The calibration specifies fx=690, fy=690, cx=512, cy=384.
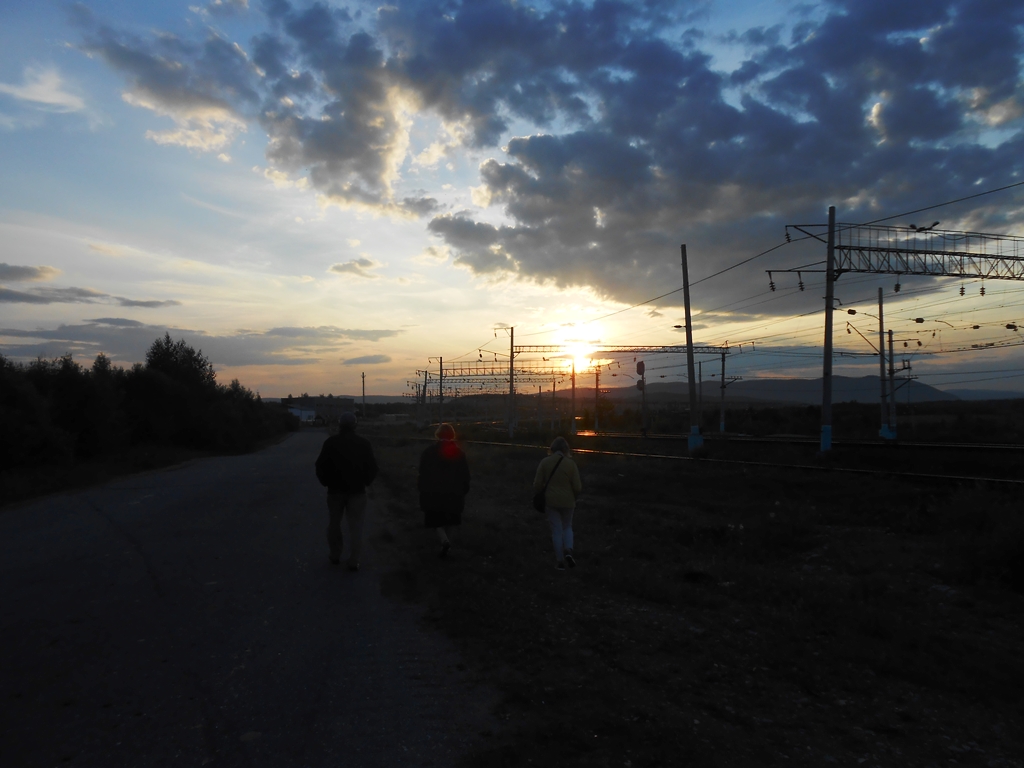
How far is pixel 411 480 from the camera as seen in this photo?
23812 mm

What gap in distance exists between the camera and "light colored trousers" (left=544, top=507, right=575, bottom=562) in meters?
9.47

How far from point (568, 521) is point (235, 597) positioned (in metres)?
4.36

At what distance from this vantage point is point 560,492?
9328mm

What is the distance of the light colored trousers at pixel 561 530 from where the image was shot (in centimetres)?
947

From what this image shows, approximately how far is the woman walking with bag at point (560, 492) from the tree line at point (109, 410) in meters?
22.6

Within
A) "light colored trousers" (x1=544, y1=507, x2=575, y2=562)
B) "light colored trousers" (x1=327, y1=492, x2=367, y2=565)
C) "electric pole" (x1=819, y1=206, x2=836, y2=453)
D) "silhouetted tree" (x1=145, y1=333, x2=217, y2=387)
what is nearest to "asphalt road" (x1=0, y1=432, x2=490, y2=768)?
"light colored trousers" (x1=327, y1=492, x2=367, y2=565)

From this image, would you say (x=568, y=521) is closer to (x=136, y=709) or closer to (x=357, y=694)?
(x=357, y=694)

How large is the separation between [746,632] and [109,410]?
32.8m

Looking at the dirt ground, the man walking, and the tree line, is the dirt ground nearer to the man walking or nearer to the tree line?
the man walking

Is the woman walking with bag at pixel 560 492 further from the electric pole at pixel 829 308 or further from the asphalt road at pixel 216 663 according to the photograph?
the electric pole at pixel 829 308

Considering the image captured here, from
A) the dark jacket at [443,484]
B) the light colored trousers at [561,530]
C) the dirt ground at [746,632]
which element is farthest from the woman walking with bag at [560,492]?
the dark jacket at [443,484]

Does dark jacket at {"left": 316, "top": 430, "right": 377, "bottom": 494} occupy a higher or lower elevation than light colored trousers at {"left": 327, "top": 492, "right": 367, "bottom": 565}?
higher

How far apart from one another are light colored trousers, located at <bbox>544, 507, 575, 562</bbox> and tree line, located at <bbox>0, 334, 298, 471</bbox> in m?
22.7

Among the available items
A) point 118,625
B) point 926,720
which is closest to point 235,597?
point 118,625
